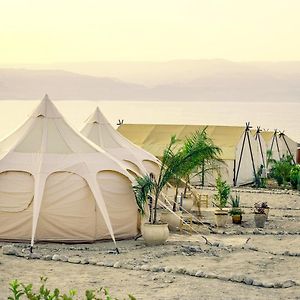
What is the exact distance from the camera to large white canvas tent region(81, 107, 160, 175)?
24062 mm

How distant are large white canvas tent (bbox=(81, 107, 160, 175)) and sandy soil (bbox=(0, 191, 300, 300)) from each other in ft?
16.6

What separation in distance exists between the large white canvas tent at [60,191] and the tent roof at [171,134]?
16.1 m

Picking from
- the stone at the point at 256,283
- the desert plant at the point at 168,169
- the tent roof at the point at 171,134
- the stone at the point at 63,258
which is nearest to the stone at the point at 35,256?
the stone at the point at 63,258

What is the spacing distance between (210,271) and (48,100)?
24.7 feet

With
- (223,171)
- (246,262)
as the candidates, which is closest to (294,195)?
(223,171)

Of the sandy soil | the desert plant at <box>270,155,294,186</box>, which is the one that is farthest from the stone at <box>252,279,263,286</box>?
the desert plant at <box>270,155,294,186</box>

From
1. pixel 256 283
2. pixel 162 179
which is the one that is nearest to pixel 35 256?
pixel 162 179

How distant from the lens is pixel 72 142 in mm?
19312

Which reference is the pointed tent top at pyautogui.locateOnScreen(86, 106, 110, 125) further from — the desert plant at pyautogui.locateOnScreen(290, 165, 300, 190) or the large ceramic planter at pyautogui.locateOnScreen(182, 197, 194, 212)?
the desert plant at pyautogui.locateOnScreen(290, 165, 300, 190)

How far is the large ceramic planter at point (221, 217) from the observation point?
21.1m

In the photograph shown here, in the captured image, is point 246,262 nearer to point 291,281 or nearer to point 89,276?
point 291,281

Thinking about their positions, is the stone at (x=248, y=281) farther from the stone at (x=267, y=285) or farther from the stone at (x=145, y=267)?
the stone at (x=145, y=267)

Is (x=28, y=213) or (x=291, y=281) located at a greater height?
(x=28, y=213)

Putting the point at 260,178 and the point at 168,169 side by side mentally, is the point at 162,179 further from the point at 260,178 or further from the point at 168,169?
the point at 260,178
